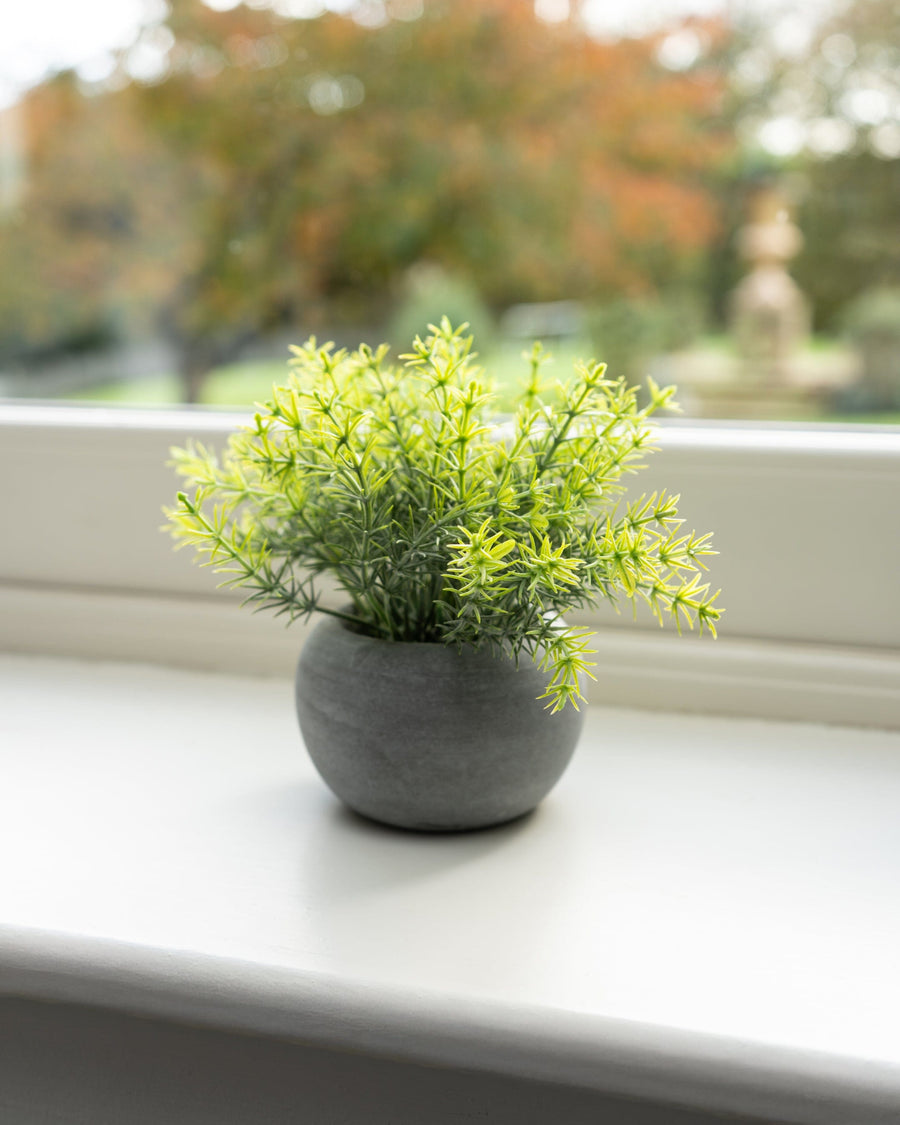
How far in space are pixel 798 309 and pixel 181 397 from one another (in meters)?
4.23

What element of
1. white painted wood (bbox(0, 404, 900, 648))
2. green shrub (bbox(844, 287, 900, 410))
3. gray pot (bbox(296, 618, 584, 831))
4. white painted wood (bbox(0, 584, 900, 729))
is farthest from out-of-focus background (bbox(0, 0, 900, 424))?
gray pot (bbox(296, 618, 584, 831))

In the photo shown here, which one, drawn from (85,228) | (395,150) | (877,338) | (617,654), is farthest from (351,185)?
(617,654)

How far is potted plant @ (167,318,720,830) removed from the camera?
1.27 feet

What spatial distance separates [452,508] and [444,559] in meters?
0.02

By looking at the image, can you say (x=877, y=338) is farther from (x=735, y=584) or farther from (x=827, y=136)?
(x=735, y=584)

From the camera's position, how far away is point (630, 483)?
604 mm

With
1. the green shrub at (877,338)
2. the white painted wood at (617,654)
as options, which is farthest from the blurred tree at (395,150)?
the white painted wood at (617,654)

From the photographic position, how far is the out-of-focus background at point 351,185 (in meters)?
4.42

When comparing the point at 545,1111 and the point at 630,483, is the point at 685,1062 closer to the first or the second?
the point at 545,1111

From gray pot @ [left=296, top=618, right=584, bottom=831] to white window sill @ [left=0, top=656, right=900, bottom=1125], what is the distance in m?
0.03

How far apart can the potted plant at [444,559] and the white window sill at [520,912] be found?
0.15 feet

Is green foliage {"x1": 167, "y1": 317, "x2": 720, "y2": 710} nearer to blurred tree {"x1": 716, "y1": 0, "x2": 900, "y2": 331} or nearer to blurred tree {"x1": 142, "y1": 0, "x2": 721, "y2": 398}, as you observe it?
blurred tree {"x1": 142, "y1": 0, "x2": 721, "y2": 398}

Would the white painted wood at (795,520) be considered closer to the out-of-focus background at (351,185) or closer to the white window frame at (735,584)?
the white window frame at (735,584)

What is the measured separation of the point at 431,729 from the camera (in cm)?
40
